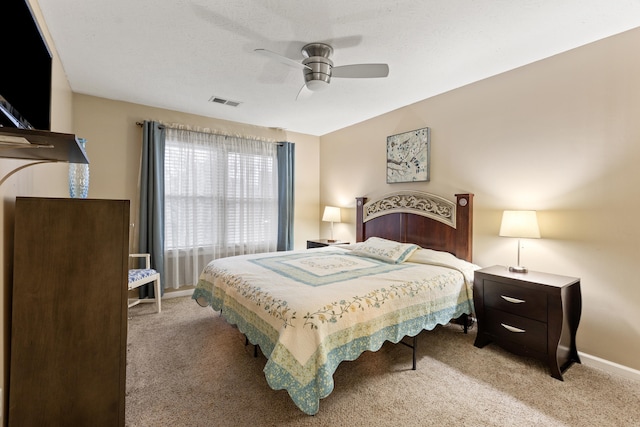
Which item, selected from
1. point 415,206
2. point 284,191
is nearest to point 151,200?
point 284,191

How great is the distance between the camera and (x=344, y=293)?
1.96 meters

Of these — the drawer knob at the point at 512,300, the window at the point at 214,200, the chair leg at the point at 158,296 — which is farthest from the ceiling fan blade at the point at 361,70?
the chair leg at the point at 158,296

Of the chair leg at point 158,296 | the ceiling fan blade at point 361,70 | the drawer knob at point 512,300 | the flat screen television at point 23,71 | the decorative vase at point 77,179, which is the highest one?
the ceiling fan blade at point 361,70

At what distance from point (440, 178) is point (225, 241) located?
3096 mm

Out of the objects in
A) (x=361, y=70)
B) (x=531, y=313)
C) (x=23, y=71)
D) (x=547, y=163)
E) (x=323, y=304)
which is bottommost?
(x=531, y=313)

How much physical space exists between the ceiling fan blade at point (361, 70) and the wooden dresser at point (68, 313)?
1.76 metres

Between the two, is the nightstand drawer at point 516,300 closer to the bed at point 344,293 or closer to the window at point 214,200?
the bed at point 344,293

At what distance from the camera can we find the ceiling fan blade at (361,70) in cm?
218

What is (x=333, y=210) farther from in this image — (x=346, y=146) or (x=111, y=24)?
(x=111, y=24)

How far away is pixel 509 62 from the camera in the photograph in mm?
2650

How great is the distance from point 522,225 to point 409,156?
5.36ft

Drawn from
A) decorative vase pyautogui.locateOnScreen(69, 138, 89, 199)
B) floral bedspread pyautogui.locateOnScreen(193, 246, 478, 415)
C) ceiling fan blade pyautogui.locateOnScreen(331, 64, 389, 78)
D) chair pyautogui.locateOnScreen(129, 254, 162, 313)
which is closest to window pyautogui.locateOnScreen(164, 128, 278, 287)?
chair pyautogui.locateOnScreen(129, 254, 162, 313)

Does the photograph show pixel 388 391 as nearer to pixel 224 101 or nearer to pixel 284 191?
pixel 284 191

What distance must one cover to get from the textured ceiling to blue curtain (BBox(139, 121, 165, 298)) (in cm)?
59
